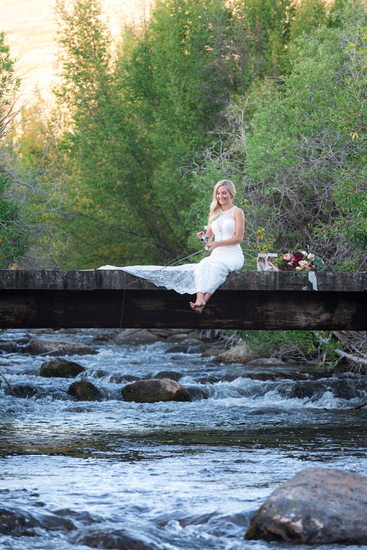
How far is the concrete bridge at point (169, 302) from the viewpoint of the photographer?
9992mm

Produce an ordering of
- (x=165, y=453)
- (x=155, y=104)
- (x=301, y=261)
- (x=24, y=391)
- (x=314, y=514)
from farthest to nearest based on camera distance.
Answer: (x=155, y=104), (x=24, y=391), (x=301, y=261), (x=165, y=453), (x=314, y=514)

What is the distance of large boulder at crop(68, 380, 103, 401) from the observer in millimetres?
16062

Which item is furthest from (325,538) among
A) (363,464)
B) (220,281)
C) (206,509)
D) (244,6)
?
(244,6)

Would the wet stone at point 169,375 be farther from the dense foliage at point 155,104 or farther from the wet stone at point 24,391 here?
the dense foliage at point 155,104

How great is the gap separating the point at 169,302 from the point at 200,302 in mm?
837

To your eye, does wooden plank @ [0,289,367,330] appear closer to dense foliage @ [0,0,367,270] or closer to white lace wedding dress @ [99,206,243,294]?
white lace wedding dress @ [99,206,243,294]

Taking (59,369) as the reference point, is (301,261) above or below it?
above

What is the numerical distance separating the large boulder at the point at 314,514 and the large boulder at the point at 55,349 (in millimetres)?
18110

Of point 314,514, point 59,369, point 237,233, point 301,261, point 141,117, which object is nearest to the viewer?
point 314,514

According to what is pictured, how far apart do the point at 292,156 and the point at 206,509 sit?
12268 mm

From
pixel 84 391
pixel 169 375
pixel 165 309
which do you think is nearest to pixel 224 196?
pixel 165 309

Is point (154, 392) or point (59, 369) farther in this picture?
point (59, 369)

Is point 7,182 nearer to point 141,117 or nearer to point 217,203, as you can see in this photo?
point 217,203

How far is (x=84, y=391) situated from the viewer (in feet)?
53.0
